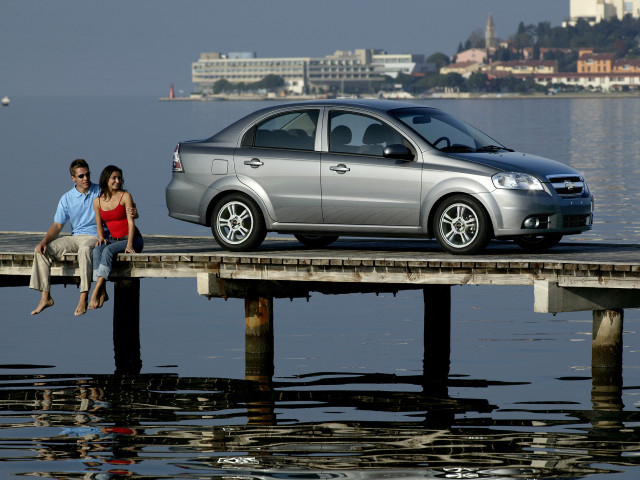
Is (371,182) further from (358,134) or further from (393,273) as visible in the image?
(393,273)

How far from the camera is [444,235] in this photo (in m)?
15.0

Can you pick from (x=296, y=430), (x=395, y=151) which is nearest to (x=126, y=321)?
(x=395, y=151)

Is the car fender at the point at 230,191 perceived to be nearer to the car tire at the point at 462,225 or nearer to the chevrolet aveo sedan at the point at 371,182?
the chevrolet aveo sedan at the point at 371,182

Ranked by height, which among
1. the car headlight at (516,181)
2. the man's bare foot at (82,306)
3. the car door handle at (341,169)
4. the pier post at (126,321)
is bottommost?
the pier post at (126,321)

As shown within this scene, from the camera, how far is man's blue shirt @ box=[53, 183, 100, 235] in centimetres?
1575

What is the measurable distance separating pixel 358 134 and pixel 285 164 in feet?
2.90

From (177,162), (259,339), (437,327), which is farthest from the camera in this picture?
(437,327)

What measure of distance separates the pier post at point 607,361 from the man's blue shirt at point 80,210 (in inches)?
225

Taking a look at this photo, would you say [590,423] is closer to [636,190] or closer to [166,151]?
[636,190]

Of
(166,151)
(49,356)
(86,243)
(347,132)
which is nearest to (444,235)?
(347,132)

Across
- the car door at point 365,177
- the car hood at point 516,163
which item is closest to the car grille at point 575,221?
the car hood at point 516,163

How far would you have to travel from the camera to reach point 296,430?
1344cm

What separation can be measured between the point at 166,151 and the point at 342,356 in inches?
2773

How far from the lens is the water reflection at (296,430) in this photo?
11898mm
